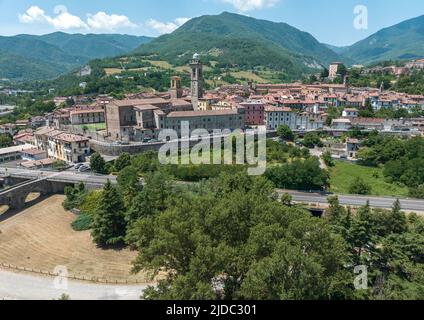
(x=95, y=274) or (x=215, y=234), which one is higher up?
(x=215, y=234)

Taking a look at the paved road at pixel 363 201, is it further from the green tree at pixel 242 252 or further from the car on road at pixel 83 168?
the car on road at pixel 83 168

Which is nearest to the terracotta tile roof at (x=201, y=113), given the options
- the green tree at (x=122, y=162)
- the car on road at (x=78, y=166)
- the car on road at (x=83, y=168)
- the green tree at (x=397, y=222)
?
the green tree at (x=122, y=162)

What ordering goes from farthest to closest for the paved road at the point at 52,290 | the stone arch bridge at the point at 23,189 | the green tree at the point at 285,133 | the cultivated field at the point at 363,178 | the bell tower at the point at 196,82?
the bell tower at the point at 196,82 < the green tree at the point at 285,133 < the cultivated field at the point at 363,178 < the stone arch bridge at the point at 23,189 < the paved road at the point at 52,290

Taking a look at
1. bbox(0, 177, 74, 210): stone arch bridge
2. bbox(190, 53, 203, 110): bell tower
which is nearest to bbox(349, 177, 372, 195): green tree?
bbox(0, 177, 74, 210): stone arch bridge

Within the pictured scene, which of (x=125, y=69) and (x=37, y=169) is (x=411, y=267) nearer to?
(x=37, y=169)

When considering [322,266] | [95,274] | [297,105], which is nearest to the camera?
[322,266]

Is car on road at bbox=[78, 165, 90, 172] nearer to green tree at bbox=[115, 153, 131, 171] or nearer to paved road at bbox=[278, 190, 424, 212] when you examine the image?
green tree at bbox=[115, 153, 131, 171]
